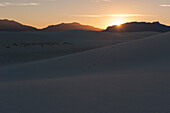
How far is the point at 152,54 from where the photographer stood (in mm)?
Result: 9742

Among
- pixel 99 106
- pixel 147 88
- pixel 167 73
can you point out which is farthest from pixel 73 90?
pixel 167 73

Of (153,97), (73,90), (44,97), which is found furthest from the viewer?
(73,90)

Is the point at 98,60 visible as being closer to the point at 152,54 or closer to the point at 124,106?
the point at 152,54

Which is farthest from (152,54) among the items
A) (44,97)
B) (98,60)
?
(44,97)

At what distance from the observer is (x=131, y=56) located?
10.0 meters

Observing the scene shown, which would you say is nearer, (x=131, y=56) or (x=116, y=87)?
(x=116, y=87)

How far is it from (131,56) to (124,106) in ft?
21.4

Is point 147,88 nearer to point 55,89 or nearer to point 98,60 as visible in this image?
point 55,89

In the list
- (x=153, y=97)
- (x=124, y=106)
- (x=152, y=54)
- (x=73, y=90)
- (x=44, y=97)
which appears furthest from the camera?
(x=152, y=54)

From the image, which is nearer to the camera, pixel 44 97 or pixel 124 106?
pixel 124 106

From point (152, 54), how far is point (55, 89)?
5947mm

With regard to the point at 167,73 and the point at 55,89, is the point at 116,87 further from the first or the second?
the point at 167,73

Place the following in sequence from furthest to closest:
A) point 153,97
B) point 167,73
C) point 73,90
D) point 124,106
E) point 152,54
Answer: point 152,54, point 167,73, point 73,90, point 153,97, point 124,106

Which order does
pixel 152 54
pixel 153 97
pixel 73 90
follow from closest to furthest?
1. pixel 153 97
2. pixel 73 90
3. pixel 152 54
